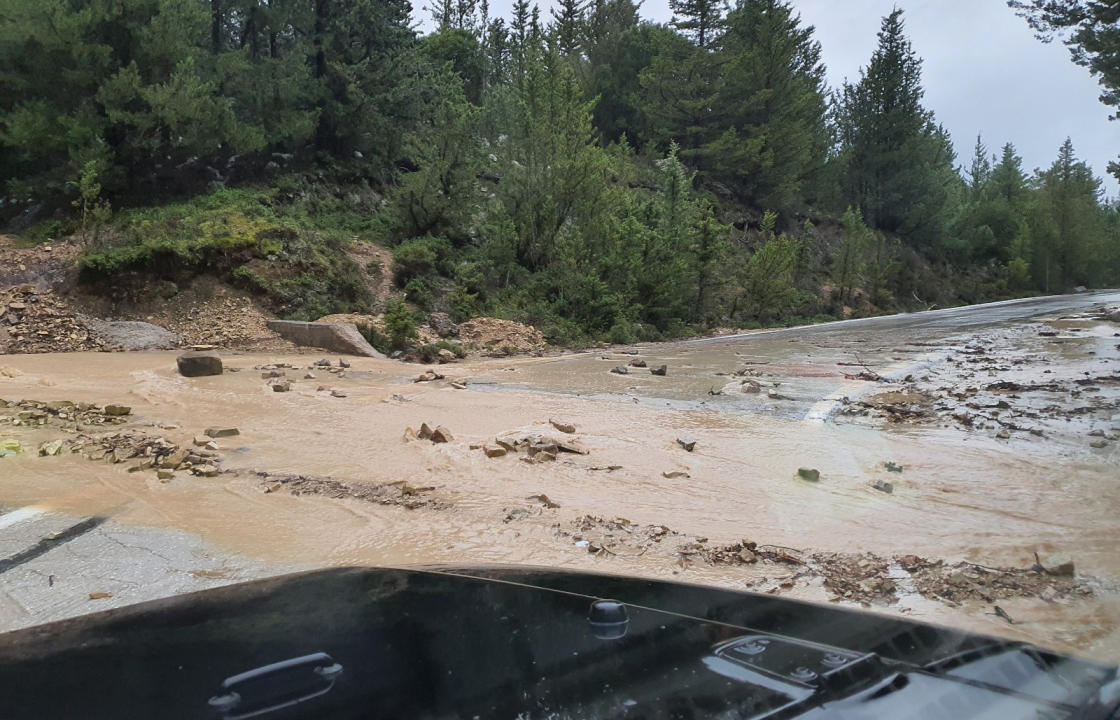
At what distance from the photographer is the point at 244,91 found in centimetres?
2370

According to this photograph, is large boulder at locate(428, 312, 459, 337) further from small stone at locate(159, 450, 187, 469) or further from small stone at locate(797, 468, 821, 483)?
small stone at locate(797, 468, 821, 483)

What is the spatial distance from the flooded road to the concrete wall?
14.4 feet

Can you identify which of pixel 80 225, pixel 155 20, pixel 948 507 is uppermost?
pixel 155 20

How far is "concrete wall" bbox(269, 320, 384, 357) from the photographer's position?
1445 cm

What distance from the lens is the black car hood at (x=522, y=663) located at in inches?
55.2

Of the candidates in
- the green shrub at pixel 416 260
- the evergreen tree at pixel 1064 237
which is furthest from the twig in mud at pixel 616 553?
the evergreen tree at pixel 1064 237

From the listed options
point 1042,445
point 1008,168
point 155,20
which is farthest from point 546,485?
point 1008,168

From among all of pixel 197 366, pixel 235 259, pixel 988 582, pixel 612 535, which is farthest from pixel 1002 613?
pixel 235 259

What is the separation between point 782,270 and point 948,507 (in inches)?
885

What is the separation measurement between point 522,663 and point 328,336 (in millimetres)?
14030

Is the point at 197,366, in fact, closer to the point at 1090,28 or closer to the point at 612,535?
the point at 612,535

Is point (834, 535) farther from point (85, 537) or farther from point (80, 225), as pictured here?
point (80, 225)

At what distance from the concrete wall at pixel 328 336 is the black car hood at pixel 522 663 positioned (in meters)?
12.5

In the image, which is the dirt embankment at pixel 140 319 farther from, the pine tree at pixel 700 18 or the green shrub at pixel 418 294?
the pine tree at pixel 700 18
